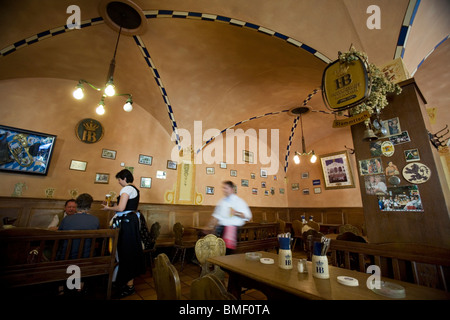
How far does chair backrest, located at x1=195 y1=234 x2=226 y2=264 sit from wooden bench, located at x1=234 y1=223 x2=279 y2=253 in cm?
136

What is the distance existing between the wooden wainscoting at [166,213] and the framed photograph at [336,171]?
916mm

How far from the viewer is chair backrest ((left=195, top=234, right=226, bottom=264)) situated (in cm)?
221

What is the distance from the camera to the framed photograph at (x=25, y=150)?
3.76 m

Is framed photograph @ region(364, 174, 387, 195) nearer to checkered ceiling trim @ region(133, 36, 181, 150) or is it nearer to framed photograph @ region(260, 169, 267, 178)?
checkered ceiling trim @ region(133, 36, 181, 150)

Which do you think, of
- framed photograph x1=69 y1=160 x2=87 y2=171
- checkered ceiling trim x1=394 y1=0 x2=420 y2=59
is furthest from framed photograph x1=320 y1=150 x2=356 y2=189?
framed photograph x1=69 y1=160 x2=87 y2=171

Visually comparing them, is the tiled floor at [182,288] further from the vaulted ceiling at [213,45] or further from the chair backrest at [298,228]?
the vaulted ceiling at [213,45]

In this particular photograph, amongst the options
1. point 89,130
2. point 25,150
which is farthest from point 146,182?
point 25,150

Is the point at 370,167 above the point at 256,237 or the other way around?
above

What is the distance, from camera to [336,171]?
7.29m

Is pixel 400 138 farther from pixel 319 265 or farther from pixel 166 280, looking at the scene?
pixel 166 280

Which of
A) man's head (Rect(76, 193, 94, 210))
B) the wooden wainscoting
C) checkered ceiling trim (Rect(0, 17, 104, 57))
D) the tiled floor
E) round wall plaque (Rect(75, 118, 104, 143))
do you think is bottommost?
the tiled floor

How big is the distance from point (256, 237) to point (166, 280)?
3.33m
